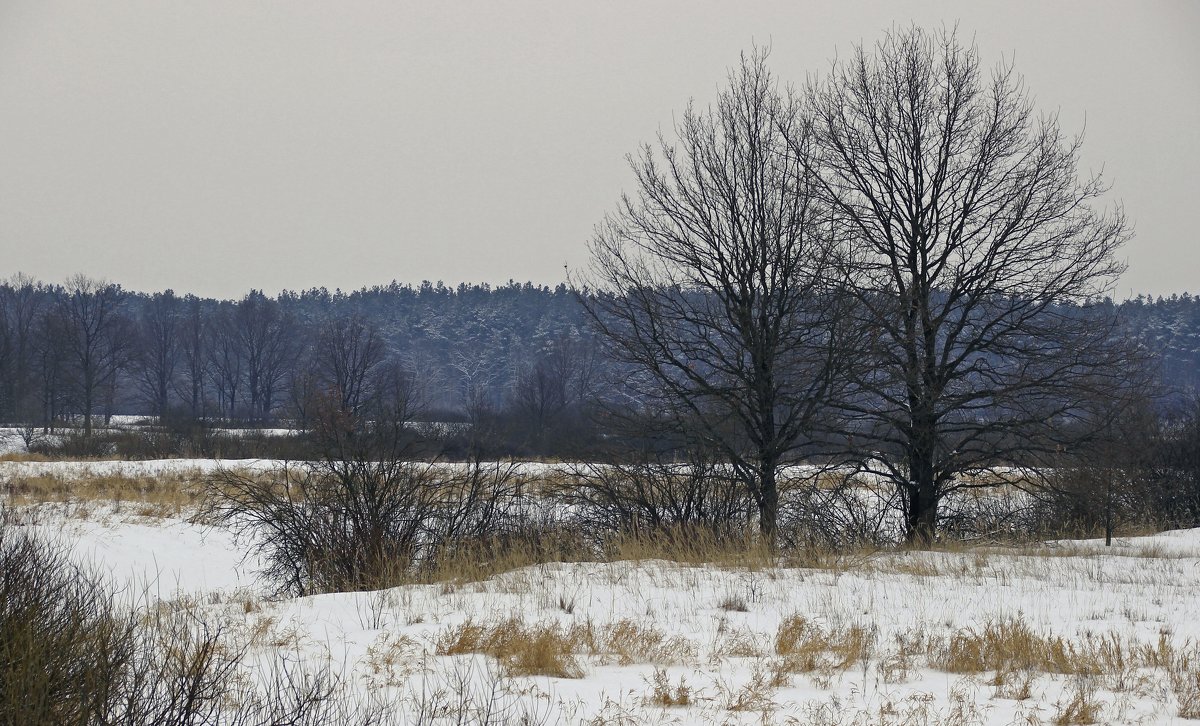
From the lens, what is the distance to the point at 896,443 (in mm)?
17656

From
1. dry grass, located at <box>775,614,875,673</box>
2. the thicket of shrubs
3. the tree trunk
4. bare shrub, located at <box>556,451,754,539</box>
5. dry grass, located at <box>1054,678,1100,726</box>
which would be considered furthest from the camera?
bare shrub, located at <box>556,451,754,539</box>

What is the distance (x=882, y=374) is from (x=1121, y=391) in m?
4.78

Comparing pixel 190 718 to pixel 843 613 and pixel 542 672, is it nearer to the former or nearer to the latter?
pixel 542 672

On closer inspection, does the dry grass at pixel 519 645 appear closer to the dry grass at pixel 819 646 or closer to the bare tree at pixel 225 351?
the dry grass at pixel 819 646

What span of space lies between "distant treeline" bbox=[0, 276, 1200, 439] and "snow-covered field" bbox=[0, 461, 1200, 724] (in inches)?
971

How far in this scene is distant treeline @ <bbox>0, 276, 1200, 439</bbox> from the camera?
6856cm

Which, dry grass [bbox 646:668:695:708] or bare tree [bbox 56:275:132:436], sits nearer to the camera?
dry grass [bbox 646:668:695:708]

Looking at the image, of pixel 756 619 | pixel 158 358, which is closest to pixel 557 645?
pixel 756 619

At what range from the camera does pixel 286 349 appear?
94500 mm

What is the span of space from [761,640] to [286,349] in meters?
95.1

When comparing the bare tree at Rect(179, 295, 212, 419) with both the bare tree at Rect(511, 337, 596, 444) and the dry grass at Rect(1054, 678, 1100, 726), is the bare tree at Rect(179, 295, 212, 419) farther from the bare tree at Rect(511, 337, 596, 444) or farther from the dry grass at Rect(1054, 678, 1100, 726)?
the dry grass at Rect(1054, 678, 1100, 726)

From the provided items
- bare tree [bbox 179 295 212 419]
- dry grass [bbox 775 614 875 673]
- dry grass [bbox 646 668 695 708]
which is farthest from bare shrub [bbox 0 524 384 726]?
bare tree [bbox 179 295 212 419]

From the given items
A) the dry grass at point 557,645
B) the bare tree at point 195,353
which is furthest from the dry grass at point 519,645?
the bare tree at point 195,353

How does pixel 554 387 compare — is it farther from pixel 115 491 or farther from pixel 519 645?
pixel 519 645
